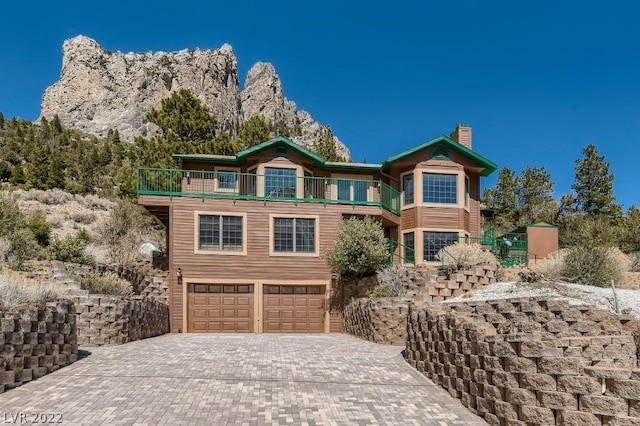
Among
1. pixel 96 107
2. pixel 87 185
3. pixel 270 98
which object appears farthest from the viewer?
pixel 270 98

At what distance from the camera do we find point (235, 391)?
8844mm

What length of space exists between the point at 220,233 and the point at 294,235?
3350 millimetres

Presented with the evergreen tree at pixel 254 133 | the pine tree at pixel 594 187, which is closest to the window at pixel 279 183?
the evergreen tree at pixel 254 133

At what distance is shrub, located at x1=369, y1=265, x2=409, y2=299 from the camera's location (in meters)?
17.4

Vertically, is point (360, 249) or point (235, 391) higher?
point (360, 249)

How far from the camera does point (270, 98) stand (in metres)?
111

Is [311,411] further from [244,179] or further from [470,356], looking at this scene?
[244,179]

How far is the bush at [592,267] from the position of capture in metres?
15.7

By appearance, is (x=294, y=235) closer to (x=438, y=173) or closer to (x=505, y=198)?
(x=438, y=173)

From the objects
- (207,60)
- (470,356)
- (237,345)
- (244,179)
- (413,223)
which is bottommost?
Answer: (237,345)

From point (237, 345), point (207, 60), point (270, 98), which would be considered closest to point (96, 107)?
point (207, 60)

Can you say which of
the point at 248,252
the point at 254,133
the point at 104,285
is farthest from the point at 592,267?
the point at 254,133

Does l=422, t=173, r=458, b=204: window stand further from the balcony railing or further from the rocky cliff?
the rocky cliff

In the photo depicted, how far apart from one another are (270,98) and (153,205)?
94.3 meters
